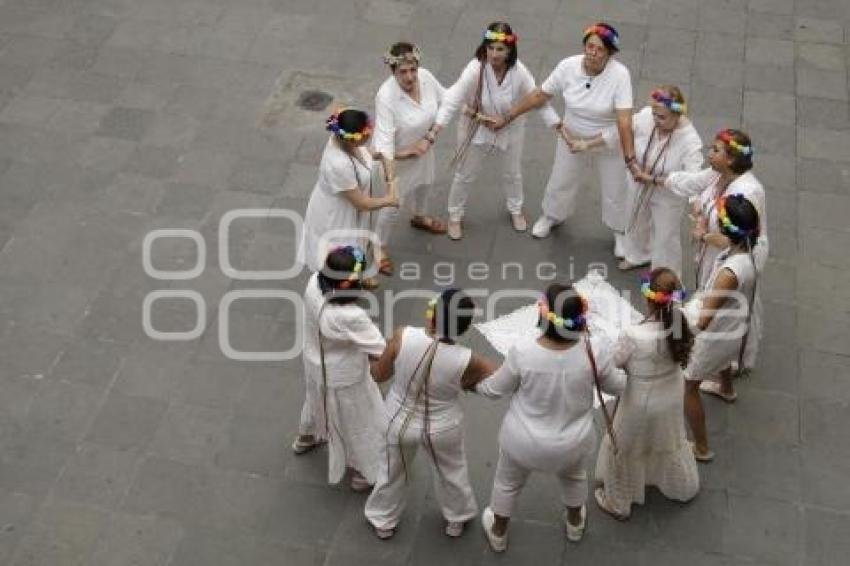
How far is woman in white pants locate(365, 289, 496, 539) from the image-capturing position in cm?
497

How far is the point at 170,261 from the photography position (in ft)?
25.5

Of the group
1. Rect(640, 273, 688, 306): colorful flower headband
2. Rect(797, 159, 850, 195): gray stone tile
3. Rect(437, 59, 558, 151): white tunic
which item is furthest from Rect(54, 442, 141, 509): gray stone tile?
Rect(797, 159, 850, 195): gray stone tile

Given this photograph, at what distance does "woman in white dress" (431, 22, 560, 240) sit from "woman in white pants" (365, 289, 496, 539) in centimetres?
241

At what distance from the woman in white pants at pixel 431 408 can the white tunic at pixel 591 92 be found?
8.13 feet

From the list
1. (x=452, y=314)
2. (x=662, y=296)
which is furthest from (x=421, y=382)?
(x=662, y=296)

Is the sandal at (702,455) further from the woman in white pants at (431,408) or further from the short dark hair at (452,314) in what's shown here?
the short dark hair at (452,314)

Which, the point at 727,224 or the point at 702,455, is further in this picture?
the point at 702,455

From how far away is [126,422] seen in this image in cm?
655

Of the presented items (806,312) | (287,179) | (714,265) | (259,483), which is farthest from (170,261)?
(806,312)

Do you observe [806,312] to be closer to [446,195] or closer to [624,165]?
[624,165]

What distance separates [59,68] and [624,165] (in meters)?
5.63

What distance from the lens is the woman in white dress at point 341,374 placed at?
5.32 metres

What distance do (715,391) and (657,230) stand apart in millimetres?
1251

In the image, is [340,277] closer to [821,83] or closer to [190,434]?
[190,434]
